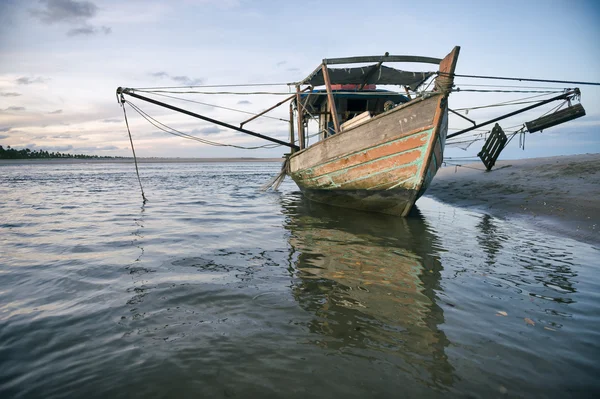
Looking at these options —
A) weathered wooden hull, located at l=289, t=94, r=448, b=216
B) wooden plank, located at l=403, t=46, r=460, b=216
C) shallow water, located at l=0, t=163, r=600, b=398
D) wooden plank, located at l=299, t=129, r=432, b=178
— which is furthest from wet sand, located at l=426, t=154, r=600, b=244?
wooden plank, located at l=299, t=129, r=432, b=178

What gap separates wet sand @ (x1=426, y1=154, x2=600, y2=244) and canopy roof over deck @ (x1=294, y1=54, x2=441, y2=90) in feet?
15.6

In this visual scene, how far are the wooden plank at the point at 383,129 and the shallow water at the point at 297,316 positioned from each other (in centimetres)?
272

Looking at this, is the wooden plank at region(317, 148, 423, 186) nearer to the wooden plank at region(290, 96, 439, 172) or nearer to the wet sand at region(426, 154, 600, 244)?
the wooden plank at region(290, 96, 439, 172)

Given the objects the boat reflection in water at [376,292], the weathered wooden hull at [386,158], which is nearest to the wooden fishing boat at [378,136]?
the weathered wooden hull at [386,158]

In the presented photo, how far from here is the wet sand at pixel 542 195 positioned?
7.22m

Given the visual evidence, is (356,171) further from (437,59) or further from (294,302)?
(294,302)

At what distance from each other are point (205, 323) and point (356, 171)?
6.59 m

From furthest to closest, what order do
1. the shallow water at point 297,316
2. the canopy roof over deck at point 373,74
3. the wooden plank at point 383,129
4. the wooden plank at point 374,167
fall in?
the canopy roof over deck at point 373,74 < the wooden plank at point 374,167 < the wooden plank at point 383,129 < the shallow water at point 297,316

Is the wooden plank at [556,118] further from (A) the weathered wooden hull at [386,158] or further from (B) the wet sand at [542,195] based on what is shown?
(A) the weathered wooden hull at [386,158]

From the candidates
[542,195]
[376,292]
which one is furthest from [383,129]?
[542,195]

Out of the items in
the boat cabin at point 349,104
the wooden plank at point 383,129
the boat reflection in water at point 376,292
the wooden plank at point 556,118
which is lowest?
the boat reflection in water at point 376,292

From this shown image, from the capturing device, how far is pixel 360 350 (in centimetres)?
250

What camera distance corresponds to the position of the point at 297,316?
307cm

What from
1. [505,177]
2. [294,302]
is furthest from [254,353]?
[505,177]
